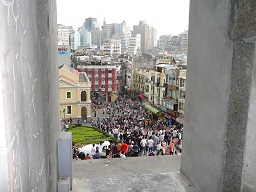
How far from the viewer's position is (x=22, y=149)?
5.33 feet

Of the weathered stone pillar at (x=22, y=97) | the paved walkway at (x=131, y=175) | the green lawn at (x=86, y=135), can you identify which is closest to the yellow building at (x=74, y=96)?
the green lawn at (x=86, y=135)

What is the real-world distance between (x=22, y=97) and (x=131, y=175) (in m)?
2.89

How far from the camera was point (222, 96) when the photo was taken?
9.52ft

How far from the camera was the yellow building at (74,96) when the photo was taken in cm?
3328

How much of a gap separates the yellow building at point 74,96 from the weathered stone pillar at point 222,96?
29.9m

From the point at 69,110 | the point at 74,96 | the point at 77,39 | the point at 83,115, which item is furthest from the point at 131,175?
the point at 77,39

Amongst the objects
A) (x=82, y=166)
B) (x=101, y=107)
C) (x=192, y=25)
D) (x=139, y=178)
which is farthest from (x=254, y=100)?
(x=101, y=107)

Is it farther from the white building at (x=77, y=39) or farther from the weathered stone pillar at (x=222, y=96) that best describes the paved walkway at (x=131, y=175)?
the white building at (x=77, y=39)

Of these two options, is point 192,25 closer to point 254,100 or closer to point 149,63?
point 254,100

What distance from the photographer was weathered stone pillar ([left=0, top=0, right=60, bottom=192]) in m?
1.36

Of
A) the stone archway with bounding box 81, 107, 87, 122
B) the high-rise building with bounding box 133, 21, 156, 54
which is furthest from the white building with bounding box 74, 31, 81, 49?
the stone archway with bounding box 81, 107, 87, 122

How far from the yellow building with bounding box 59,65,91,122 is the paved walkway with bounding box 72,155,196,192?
93.9ft

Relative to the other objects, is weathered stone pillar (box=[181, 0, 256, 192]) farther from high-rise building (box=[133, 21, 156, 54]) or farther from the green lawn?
high-rise building (box=[133, 21, 156, 54])

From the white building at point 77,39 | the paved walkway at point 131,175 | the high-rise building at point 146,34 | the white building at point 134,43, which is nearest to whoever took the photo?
the paved walkway at point 131,175
